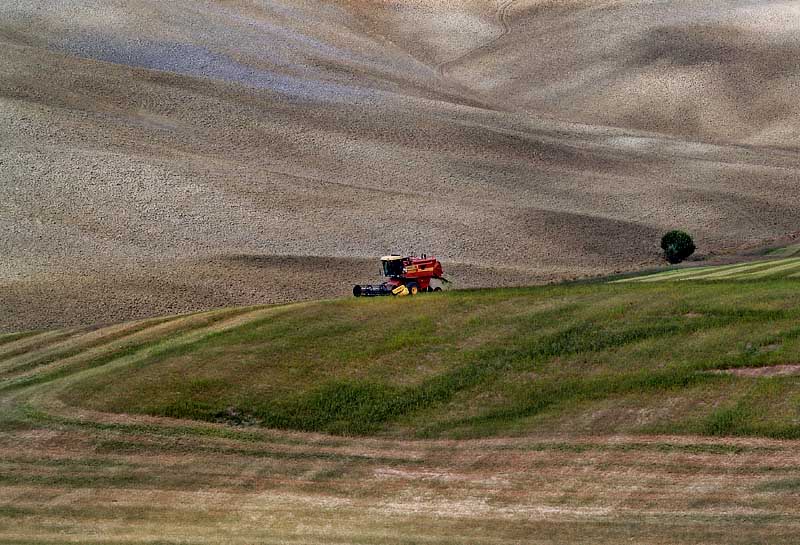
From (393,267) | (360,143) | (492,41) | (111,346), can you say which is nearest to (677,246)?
(393,267)

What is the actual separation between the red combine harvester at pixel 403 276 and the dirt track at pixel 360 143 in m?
8.51

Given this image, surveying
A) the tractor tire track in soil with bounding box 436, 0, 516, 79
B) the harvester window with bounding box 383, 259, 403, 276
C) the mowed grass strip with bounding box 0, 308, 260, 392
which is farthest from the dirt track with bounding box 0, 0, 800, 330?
the harvester window with bounding box 383, 259, 403, 276

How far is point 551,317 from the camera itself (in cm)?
4134

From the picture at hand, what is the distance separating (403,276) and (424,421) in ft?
40.7

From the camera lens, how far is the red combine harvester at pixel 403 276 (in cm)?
4653

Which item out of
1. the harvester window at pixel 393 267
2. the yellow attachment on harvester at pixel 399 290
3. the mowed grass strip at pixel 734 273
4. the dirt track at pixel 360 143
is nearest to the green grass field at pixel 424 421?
the mowed grass strip at pixel 734 273

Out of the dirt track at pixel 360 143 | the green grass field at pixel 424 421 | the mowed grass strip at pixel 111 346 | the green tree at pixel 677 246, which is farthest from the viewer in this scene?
the green tree at pixel 677 246

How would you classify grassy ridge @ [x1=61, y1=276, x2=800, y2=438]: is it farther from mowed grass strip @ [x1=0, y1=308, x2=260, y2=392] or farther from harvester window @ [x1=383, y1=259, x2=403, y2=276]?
harvester window @ [x1=383, y1=259, x2=403, y2=276]

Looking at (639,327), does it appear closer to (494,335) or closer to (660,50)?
(494,335)

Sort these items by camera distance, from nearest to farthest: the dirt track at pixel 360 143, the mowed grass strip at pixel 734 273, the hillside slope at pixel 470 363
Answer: the hillside slope at pixel 470 363, the mowed grass strip at pixel 734 273, the dirt track at pixel 360 143

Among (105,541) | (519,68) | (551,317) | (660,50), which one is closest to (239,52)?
(519,68)

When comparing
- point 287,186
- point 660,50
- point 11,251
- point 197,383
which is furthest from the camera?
point 660,50

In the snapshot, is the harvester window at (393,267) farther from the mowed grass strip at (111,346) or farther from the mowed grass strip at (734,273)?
the mowed grass strip at (734,273)

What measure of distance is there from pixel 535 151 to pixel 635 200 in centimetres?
1084
